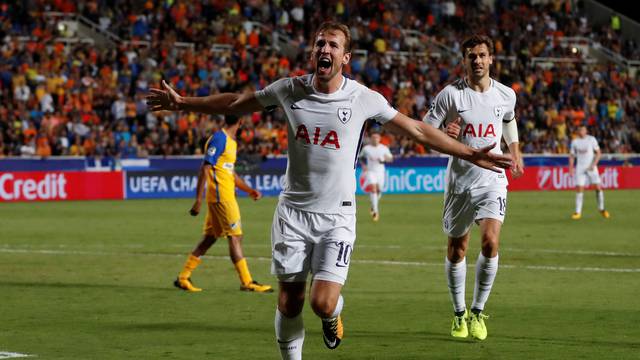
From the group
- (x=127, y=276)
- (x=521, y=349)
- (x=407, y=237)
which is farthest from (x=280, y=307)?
(x=407, y=237)

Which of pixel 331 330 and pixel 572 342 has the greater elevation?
pixel 331 330

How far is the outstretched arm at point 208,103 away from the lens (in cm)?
793

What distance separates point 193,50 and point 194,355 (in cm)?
3372

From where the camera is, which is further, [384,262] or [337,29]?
[384,262]

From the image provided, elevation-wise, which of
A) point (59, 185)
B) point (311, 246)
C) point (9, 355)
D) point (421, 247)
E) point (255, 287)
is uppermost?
point (311, 246)

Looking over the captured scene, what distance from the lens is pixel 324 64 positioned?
302 inches

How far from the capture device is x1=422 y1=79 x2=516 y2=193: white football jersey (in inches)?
435

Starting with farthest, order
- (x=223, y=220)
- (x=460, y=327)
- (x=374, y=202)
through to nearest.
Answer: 1. (x=374, y=202)
2. (x=223, y=220)
3. (x=460, y=327)

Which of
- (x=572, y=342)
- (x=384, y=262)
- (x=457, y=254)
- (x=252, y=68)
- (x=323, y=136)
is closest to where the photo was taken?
(x=323, y=136)

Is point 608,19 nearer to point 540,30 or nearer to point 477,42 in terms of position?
point 540,30

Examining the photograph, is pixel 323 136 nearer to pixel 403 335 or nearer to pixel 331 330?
pixel 331 330

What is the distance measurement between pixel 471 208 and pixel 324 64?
3.81 m

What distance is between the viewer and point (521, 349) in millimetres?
10031

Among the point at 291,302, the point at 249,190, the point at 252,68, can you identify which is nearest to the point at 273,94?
the point at 291,302
